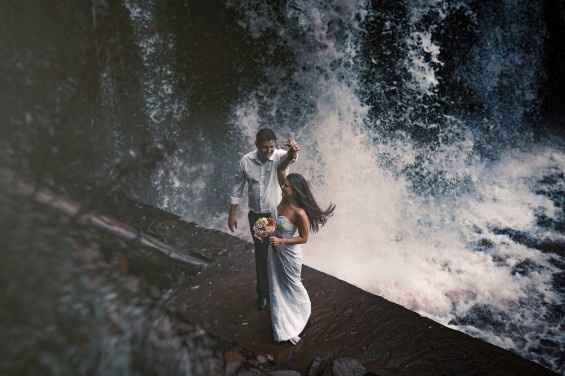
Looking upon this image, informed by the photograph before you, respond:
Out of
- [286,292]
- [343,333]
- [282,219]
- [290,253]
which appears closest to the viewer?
[282,219]

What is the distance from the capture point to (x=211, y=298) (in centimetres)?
545

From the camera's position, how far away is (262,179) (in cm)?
451

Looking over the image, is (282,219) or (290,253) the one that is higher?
(282,219)

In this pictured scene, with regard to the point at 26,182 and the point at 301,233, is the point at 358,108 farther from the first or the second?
the point at 26,182

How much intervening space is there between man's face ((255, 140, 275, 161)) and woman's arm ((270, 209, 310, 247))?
2.58 feet

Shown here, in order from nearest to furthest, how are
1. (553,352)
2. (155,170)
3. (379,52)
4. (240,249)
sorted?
(553,352)
(240,249)
(155,170)
(379,52)

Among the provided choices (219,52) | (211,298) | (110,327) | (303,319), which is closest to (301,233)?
(303,319)

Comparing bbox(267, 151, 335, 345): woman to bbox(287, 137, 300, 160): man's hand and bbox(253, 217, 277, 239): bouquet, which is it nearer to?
bbox(253, 217, 277, 239): bouquet

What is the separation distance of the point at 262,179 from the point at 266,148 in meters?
0.41

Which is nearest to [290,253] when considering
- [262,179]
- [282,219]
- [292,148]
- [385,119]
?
[282,219]

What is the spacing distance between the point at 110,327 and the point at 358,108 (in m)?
9.62

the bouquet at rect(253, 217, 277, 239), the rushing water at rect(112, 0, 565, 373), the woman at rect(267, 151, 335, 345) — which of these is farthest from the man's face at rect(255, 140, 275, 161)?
the rushing water at rect(112, 0, 565, 373)

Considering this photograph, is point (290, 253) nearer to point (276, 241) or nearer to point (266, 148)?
point (276, 241)

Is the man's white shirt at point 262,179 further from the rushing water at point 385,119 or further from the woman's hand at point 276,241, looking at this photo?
the rushing water at point 385,119
